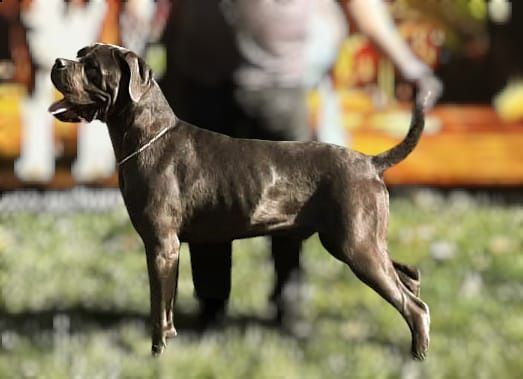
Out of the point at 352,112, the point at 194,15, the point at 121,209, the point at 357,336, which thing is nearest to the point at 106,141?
the point at 121,209

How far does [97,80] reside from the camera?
2.29 meters

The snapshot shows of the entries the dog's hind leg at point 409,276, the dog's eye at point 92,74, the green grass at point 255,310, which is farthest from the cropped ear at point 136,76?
the dog's hind leg at point 409,276

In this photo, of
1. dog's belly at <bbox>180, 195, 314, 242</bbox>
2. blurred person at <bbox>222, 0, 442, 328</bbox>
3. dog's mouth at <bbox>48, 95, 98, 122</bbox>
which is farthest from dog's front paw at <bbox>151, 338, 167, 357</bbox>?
dog's mouth at <bbox>48, 95, 98, 122</bbox>

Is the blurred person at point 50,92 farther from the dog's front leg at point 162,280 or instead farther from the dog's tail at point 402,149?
the dog's tail at point 402,149

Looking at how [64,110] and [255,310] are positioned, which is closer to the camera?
[64,110]

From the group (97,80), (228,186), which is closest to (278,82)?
(228,186)

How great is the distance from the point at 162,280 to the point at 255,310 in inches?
34.7

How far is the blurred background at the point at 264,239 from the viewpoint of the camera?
2.70m

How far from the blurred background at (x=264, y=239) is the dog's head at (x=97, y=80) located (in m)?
0.54

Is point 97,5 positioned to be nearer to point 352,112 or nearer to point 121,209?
point 121,209

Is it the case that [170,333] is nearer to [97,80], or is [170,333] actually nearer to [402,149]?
[97,80]

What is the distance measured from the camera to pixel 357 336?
292 centimetres

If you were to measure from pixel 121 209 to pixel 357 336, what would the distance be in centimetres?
242

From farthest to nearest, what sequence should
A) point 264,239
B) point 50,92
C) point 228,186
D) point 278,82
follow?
1. point 50,92
2. point 264,239
3. point 278,82
4. point 228,186
